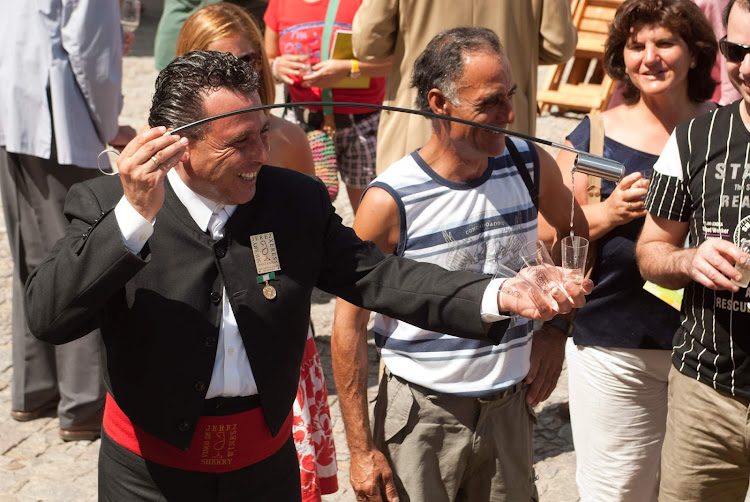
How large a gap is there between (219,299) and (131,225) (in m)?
0.36

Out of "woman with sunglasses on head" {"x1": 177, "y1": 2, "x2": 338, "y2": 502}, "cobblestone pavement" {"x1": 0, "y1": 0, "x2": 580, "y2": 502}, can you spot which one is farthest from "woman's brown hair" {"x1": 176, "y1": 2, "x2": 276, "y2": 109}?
"cobblestone pavement" {"x1": 0, "y1": 0, "x2": 580, "y2": 502}

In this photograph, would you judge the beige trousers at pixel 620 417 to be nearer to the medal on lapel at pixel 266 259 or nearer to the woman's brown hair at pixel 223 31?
the medal on lapel at pixel 266 259

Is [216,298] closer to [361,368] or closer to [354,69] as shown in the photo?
[361,368]

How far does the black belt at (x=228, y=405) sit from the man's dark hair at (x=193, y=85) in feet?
2.26

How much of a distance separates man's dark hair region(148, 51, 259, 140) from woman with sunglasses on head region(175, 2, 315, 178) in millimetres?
1344

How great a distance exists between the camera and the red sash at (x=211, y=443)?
2635 millimetres

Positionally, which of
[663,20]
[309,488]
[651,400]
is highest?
[663,20]

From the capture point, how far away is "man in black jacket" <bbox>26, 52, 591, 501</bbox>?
8.36 feet

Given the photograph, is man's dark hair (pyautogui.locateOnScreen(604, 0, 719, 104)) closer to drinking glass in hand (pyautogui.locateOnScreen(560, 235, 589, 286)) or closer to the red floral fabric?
drinking glass in hand (pyautogui.locateOnScreen(560, 235, 589, 286))

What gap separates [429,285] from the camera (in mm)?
2682

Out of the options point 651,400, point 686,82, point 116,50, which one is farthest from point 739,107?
point 116,50

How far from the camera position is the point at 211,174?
2.58 meters

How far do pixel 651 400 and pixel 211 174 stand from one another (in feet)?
6.54

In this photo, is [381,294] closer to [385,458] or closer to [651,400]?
[385,458]
